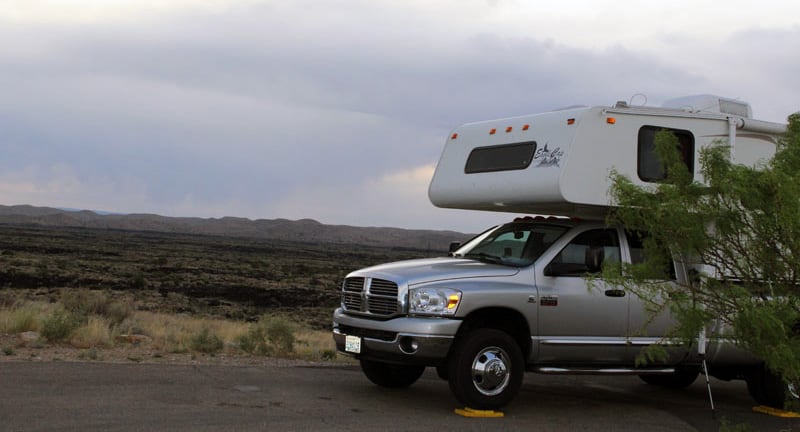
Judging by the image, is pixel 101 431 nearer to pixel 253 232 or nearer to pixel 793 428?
pixel 793 428

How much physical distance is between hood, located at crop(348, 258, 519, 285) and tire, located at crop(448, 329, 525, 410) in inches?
23.0

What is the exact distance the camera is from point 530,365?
996cm

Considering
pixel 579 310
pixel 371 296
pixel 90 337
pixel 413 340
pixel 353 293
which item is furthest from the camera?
pixel 90 337

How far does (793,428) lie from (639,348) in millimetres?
1702

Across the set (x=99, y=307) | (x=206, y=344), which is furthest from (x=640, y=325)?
(x=99, y=307)

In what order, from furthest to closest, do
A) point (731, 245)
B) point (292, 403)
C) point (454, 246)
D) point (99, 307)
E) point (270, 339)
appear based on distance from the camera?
point (99, 307) → point (270, 339) → point (454, 246) → point (292, 403) → point (731, 245)

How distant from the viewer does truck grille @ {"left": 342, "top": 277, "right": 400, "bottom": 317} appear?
9.68 meters

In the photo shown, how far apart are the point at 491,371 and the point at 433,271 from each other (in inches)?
43.6

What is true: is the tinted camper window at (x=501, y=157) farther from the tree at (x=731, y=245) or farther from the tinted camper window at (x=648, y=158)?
the tree at (x=731, y=245)

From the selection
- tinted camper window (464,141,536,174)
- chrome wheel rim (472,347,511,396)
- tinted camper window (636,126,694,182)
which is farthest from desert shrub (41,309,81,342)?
tinted camper window (636,126,694,182)

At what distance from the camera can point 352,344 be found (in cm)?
997

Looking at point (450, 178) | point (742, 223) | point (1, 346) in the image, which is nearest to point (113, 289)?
point (1, 346)

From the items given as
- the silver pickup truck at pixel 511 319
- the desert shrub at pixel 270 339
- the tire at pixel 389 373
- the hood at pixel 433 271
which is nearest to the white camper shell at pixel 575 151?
the silver pickup truck at pixel 511 319

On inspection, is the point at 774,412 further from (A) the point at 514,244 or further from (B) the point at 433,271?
(B) the point at 433,271
